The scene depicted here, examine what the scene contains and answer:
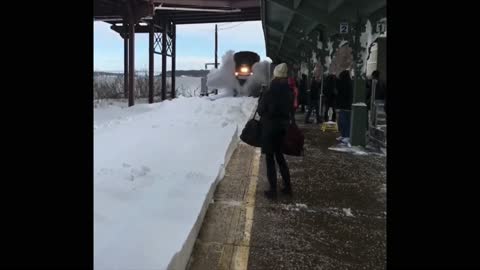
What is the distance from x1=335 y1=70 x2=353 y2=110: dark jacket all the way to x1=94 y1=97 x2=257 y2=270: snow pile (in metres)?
2.64

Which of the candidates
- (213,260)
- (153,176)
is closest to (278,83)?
(153,176)

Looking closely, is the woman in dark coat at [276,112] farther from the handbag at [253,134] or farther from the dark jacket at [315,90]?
the dark jacket at [315,90]

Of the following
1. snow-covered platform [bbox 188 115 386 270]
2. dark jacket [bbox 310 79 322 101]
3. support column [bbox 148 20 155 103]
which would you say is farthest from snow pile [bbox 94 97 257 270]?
support column [bbox 148 20 155 103]

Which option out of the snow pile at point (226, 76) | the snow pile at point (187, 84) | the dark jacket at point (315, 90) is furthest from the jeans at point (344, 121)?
the snow pile at point (187, 84)

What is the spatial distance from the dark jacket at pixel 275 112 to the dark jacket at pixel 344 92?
189 inches

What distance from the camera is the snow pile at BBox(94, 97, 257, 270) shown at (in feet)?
11.1

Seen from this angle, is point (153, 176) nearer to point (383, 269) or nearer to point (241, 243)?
point (241, 243)

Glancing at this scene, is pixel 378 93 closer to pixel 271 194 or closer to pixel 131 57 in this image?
pixel 271 194

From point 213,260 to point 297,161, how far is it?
4.54 m
